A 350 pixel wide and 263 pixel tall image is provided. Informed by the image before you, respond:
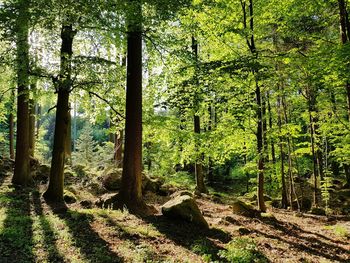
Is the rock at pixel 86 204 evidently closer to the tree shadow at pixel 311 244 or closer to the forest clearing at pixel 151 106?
the forest clearing at pixel 151 106

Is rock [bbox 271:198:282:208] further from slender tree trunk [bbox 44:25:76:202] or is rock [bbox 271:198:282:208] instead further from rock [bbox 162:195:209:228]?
slender tree trunk [bbox 44:25:76:202]

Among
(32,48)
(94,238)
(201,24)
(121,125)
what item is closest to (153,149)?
(121,125)

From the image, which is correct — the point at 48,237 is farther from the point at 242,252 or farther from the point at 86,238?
the point at 242,252

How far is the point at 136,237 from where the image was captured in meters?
7.13

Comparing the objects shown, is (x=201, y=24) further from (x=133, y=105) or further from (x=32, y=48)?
(x=32, y=48)

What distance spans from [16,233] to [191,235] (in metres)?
4.05

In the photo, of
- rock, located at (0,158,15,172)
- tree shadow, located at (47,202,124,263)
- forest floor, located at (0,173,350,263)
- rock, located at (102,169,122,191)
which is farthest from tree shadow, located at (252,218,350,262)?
rock, located at (0,158,15,172)

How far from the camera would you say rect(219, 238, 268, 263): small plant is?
6.11 metres

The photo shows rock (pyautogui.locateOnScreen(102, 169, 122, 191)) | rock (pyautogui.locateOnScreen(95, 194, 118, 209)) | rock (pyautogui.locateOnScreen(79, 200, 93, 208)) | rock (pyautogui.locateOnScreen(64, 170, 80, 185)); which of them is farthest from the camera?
rock (pyautogui.locateOnScreen(64, 170, 80, 185))

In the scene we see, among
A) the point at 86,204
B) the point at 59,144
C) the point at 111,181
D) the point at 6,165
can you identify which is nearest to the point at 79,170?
the point at 6,165

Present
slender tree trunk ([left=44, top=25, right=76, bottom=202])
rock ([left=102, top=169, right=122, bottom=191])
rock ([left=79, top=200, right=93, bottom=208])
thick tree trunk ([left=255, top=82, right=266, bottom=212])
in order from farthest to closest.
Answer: rock ([left=102, top=169, right=122, bottom=191])
thick tree trunk ([left=255, top=82, right=266, bottom=212])
slender tree trunk ([left=44, top=25, right=76, bottom=202])
rock ([left=79, top=200, right=93, bottom=208])

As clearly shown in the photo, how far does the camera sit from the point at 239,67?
8.16 m

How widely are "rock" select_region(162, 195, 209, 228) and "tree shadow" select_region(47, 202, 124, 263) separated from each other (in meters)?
2.19

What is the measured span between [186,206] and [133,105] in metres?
3.53
